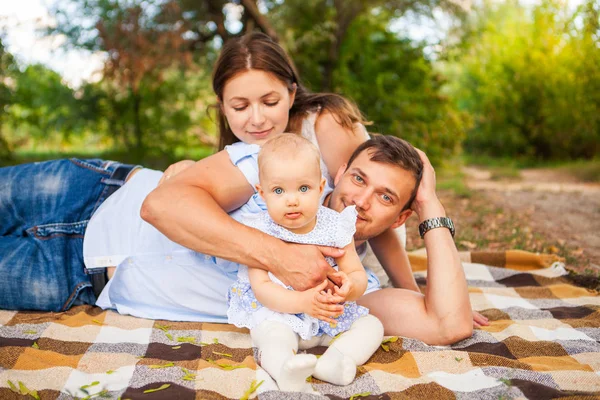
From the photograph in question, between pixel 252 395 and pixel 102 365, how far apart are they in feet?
2.38

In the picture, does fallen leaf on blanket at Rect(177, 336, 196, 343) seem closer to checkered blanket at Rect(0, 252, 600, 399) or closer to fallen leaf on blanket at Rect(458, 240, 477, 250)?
checkered blanket at Rect(0, 252, 600, 399)

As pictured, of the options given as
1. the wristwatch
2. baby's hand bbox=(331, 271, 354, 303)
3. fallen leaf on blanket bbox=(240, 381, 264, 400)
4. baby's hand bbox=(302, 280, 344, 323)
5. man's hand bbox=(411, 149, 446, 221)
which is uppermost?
man's hand bbox=(411, 149, 446, 221)

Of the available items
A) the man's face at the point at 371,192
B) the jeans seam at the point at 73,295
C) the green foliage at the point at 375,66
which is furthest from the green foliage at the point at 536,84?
the jeans seam at the point at 73,295

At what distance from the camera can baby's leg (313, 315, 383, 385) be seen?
2113 millimetres

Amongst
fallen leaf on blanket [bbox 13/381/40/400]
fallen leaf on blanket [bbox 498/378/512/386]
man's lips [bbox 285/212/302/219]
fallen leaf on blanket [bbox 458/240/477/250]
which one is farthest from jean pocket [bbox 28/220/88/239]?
fallen leaf on blanket [bbox 458/240/477/250]

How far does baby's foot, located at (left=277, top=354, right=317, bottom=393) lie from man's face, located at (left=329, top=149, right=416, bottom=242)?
0.90 m

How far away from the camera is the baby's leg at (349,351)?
2113mm

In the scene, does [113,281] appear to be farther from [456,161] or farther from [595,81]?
[456,161]

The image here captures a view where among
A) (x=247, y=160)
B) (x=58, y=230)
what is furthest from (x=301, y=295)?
(x=58, y=230)

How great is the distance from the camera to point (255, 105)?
9.35 feet

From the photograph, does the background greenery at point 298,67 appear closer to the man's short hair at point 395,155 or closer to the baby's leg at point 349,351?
the man's short hair at point 395,155

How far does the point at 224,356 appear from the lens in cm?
242

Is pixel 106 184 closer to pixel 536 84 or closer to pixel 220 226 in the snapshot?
pixel 220 226

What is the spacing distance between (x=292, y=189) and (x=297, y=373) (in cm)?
76
